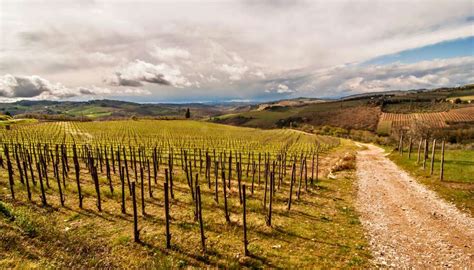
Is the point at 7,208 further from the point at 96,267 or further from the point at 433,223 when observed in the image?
the point at 433,223

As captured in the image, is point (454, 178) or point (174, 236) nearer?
point (174, 236)

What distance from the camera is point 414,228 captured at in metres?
12.8

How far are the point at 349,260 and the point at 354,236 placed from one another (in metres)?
2.38

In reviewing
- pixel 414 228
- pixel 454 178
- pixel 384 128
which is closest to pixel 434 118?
pixel 384 128

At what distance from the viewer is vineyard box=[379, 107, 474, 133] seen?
83.7 m

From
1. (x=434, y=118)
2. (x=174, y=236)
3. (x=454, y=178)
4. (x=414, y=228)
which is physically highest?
(x=174, y=236)

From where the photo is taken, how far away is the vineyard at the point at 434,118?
8369 centimetres

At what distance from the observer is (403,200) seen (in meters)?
17.5

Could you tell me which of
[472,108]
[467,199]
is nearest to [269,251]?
[467,199]

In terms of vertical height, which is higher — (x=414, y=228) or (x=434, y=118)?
(x=414, y=228)

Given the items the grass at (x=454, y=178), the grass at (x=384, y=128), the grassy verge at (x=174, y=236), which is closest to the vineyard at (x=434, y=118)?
the grass at (x=384, y=128)

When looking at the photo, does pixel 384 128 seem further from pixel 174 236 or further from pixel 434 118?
pixel 174 236

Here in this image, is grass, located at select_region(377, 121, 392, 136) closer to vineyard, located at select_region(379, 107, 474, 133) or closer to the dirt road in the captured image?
vineyard, located at select_region(379, 107, 474, 133)

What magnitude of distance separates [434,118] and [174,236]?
108 metres
